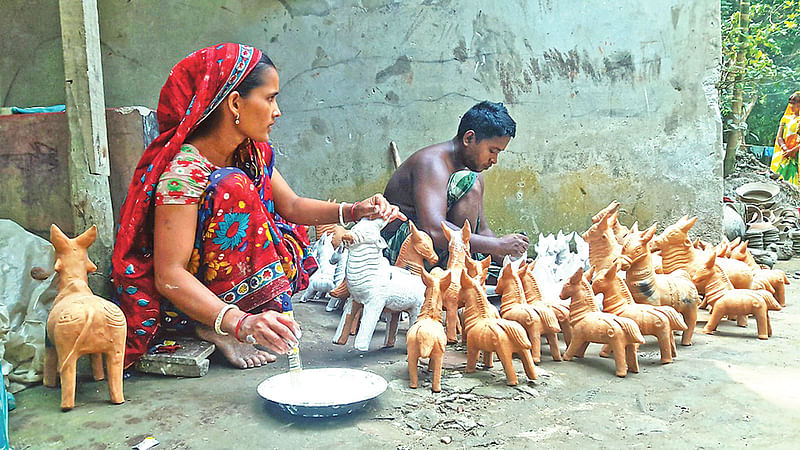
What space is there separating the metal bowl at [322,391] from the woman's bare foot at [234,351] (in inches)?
19.6

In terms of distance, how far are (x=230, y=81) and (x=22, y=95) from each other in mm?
2148

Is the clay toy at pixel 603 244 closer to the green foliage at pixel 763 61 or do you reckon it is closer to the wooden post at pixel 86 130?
the wooden post at pixel 86 130

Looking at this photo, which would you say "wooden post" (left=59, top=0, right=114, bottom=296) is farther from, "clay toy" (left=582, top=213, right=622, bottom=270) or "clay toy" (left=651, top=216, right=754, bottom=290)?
"clay toy" (left=651, top=216, right=754, bottom=290)

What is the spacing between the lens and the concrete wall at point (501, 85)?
4.94 metres

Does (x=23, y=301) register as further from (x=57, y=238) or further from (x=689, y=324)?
(x=689, y=324)

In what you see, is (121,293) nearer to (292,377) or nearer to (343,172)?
(292,377)

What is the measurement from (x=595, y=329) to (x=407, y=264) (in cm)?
102

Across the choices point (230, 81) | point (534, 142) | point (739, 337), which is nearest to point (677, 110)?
point (534, 142)

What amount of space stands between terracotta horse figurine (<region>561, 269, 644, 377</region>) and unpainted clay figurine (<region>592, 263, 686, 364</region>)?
116mm

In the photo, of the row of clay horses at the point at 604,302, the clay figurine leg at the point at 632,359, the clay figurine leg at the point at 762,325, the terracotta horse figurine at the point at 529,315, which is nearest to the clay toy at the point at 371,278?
the row of clay horses at the point at 604,302

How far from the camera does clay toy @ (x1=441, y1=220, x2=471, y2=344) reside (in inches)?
116

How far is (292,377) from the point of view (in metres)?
2.37

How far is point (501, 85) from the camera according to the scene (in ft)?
17.6

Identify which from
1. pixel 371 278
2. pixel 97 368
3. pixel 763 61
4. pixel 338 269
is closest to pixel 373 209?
pixel 371 278
